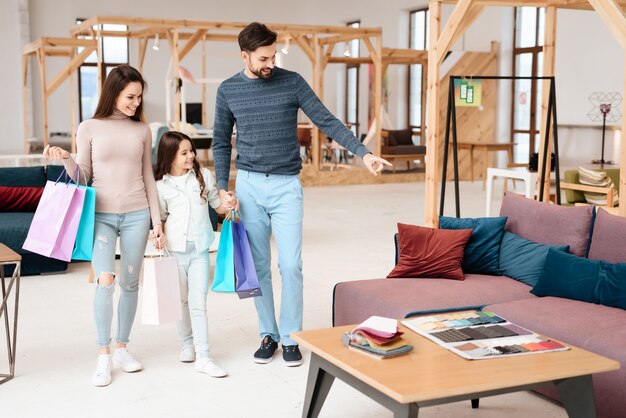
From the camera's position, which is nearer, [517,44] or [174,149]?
[174,149]

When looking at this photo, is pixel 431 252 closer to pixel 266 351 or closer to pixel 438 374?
pixel 266 351

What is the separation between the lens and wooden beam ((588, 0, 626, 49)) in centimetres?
457

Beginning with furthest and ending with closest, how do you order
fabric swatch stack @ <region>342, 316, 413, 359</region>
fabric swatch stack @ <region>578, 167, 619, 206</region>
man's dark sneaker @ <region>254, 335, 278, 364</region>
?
fabric swatch stack @ <region>578, 167, 619, 206</region> < man's dark sneaker @ <region>254, 335, 278, 364</region> < fabric swatch stack @ <region>342, 316, 413, 359</region>

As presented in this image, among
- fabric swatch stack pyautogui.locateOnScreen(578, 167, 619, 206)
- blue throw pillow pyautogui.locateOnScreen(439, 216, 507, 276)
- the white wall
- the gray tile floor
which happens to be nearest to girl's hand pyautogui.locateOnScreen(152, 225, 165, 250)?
the gray tile floor

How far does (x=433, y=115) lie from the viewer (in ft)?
18.7

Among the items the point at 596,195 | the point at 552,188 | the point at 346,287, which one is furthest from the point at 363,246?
the point at 346,287

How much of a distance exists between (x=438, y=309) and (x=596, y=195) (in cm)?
474

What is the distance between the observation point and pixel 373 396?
2830 mm

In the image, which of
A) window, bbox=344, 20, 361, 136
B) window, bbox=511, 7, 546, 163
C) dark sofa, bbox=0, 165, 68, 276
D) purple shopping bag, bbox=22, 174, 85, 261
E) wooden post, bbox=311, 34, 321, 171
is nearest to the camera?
purple shopping bag, bbox=22, 174, 85, 261

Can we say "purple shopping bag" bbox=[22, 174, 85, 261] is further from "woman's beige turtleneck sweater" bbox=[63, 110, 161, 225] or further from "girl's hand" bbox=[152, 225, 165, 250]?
"girl's hand" bbox=[152, 225, 165, 250]

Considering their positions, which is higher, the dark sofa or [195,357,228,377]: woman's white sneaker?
the dark sofa

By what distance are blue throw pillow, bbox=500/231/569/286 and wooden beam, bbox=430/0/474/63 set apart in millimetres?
1536

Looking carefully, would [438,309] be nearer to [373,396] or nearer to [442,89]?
[373,396]

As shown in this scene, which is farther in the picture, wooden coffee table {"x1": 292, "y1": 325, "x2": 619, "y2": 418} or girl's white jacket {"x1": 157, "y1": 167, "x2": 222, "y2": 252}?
girl's white jacket {"x1": 157, "y1": 167, "x2": 222, "y2": 252}
